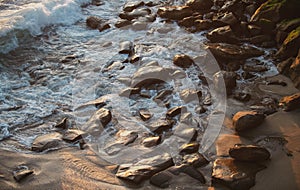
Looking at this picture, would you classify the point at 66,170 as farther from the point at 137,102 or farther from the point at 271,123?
the point at 271,123

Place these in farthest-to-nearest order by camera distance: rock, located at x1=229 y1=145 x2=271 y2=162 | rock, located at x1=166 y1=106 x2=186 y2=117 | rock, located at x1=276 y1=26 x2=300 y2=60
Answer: rock, located at x1=276 y1=26 x2=300 y2=60
rock, located at x1=166 y1=106 x2=186 y2=117
rock, located at x1=229 y1=145 x2=271 y2=162

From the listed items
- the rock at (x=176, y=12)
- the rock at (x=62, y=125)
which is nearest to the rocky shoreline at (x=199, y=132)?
the rock at (x=62, y=125)

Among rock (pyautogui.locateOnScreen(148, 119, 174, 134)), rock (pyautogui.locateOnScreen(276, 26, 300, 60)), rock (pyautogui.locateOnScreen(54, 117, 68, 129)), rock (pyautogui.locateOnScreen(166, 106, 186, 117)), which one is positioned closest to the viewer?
rock (pyautogui.locateOnScreen(148, 119, 174, 134))

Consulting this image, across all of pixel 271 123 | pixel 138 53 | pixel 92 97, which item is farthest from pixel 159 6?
pixel 271 123

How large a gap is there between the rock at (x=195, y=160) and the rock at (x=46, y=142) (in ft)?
4.60

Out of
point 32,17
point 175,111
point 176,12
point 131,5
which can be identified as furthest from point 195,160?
point 32,17

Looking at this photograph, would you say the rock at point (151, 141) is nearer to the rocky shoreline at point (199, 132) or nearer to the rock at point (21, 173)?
the rocky shoreline at point (199, 132)

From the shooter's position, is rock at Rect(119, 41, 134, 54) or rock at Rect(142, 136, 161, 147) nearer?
rock at Rect(142, 136, 161, 147)

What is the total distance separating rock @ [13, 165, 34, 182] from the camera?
3.20 metres

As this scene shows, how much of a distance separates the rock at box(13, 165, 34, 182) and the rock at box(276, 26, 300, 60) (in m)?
3.71

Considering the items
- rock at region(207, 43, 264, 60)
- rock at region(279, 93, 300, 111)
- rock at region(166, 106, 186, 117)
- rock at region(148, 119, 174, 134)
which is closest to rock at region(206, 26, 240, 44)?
rock at region(207, 43, 264, 60)

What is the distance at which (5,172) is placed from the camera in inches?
130

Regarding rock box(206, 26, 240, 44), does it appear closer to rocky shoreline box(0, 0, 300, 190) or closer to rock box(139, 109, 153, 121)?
rocky shoreline box(0, 0, 300, 190)

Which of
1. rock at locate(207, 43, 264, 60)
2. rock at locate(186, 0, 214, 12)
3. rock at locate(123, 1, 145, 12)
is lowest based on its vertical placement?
rock at locate(123, 1, 145, 12)
